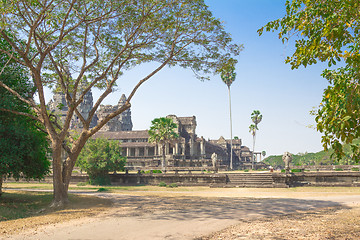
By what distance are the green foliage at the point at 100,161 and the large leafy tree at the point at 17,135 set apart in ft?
58.4

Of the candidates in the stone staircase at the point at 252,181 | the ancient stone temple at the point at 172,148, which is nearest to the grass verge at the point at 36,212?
the stone staircase at the point at 252,181

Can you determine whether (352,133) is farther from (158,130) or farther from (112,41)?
(158,130)

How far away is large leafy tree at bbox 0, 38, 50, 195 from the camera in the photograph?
15.9 m

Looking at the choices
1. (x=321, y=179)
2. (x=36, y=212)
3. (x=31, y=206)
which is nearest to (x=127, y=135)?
(x=321, y=179)

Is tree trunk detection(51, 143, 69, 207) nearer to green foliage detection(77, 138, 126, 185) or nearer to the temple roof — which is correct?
green foliage detection(77, 138, 126, 185)

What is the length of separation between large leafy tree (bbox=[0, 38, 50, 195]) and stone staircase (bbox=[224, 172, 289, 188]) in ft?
68.9

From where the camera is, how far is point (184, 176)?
119 feet

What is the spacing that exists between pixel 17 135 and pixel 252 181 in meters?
24.9

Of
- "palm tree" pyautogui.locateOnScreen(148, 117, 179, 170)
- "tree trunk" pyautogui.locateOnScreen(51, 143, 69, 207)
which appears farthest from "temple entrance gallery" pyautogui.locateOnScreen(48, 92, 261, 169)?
"tree trunk" pyautogui.locateOnScreen(51, 143, 69, 207)

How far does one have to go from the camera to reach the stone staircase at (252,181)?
3225 centimetres

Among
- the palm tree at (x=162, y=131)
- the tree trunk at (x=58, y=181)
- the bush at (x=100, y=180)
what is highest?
the palm tree at (x=162, y=131)

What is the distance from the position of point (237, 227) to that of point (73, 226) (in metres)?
5.97

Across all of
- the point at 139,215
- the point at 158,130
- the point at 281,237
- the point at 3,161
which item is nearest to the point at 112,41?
the point at 3,161

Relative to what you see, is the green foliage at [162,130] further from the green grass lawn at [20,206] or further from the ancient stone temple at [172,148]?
the green grass lawn at [20,206]
